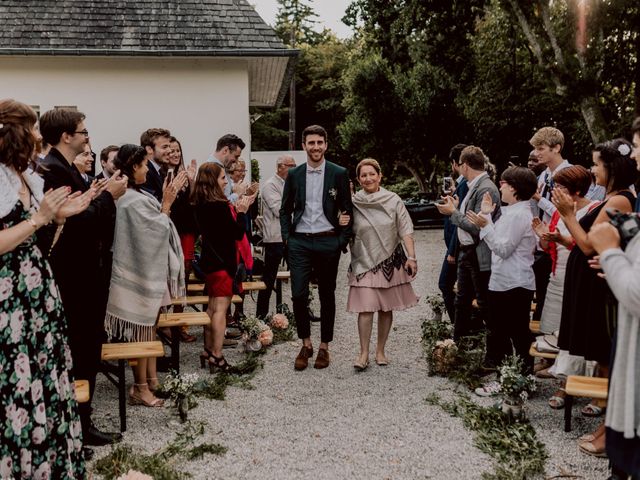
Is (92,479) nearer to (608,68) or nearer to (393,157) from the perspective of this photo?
(608,68)

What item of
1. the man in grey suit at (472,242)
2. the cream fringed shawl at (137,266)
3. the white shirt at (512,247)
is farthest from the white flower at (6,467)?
the man in grey suit at (472,242)

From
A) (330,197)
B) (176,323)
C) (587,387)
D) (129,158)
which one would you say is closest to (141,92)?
(330,197)

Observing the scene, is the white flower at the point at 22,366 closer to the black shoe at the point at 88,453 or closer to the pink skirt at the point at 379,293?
the black shoe at the point at 88,453

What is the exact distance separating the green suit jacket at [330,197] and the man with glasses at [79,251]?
2276 millimetres

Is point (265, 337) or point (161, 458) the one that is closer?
point (161, 458)

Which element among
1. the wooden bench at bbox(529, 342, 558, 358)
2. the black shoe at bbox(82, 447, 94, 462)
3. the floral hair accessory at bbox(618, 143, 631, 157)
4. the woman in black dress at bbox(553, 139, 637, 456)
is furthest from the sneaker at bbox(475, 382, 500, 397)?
the black shoe at bbox(82, 447, 94, 462)

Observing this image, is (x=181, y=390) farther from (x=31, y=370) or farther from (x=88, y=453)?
(x=31, y=370)

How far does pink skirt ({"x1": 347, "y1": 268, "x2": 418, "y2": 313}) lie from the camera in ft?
21.3

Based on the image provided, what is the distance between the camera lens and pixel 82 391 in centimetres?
418

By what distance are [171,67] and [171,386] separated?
980 cm

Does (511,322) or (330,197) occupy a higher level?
(330,197)

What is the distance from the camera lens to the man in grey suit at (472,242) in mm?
6168

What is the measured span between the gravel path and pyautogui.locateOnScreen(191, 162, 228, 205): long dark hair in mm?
1763

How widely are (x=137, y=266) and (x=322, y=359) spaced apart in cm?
230
